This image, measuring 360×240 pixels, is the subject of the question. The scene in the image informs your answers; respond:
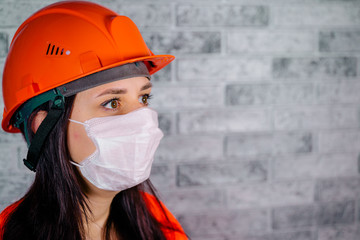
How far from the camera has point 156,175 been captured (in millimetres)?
1828

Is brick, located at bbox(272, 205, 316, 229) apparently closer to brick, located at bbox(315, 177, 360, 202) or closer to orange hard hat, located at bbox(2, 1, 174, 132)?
brick, located at bbox(315, 177, 360, 202)

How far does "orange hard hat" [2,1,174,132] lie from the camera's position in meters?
1.08

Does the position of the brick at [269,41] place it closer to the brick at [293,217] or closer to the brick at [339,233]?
the brick at [293,217]

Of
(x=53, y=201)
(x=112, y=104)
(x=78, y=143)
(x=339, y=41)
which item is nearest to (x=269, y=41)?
(x=339, y=41)

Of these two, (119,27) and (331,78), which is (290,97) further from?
(119,27)

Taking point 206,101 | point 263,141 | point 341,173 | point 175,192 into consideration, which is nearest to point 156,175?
point 175,192

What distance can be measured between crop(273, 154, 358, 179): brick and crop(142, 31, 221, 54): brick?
676 mm

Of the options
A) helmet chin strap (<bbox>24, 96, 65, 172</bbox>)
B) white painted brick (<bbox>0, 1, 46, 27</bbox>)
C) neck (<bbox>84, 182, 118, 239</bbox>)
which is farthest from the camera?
white painted brick (<bbox>0, 1, 46, 27</bbox>)

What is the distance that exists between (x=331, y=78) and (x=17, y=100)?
4.96 ft

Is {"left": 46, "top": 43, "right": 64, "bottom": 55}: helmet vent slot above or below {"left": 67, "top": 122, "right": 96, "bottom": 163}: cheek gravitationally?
above

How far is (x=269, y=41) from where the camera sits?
6.15ft

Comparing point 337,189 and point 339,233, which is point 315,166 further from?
point 339,233

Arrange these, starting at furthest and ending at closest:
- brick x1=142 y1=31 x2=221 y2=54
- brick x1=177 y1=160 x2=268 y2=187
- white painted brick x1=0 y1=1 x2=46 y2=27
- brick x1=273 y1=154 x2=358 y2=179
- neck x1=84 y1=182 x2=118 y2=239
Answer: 1. brick x1=273 y1=154 x2=358 y2=179
2. brick x1=177 y1=160 x2=268 y2=187
3. brick x1=142 y1=31 x2=221 y2=54
4. white painted brick x1=0 y1=1 x2=46 y2=27
5. neck x1=84 y1=182 x2=118 y2=239

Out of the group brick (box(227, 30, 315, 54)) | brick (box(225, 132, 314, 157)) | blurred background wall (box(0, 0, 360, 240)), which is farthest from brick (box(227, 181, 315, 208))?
brick (box(227, 30, 315, 54))
